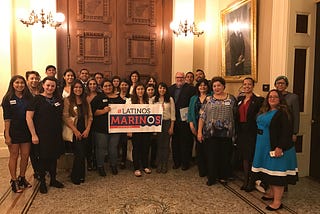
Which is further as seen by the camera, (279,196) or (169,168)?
(169,168)

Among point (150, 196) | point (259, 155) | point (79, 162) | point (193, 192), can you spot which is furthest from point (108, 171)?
point (259, 155)

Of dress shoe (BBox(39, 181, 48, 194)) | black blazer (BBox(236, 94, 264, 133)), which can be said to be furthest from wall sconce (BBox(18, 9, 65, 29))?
black blazer (BBox(236, 94, 264, 133))

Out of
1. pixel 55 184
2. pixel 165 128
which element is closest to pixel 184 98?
pixel 165 128

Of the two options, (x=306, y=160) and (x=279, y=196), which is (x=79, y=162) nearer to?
(x=279, y=196)

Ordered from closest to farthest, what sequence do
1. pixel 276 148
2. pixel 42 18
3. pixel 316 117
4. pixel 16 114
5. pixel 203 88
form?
pixel 276 148 < pixel 16 114 < pixel 316 117 < pixel 203 88 < pixel 42 18

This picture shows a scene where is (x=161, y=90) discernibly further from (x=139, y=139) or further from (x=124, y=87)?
(x=139, y=139)

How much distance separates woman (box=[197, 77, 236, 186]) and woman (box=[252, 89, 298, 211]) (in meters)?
0.60

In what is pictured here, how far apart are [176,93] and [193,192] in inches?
66.6

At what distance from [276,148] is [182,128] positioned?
5.97 feet

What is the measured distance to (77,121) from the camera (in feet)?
12.8

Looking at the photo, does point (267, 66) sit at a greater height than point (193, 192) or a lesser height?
greater

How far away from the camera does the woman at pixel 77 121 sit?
386 cm

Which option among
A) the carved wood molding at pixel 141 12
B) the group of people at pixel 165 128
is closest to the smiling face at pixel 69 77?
the group of people at pixel 165 128

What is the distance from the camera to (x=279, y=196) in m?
Result: 3.16
